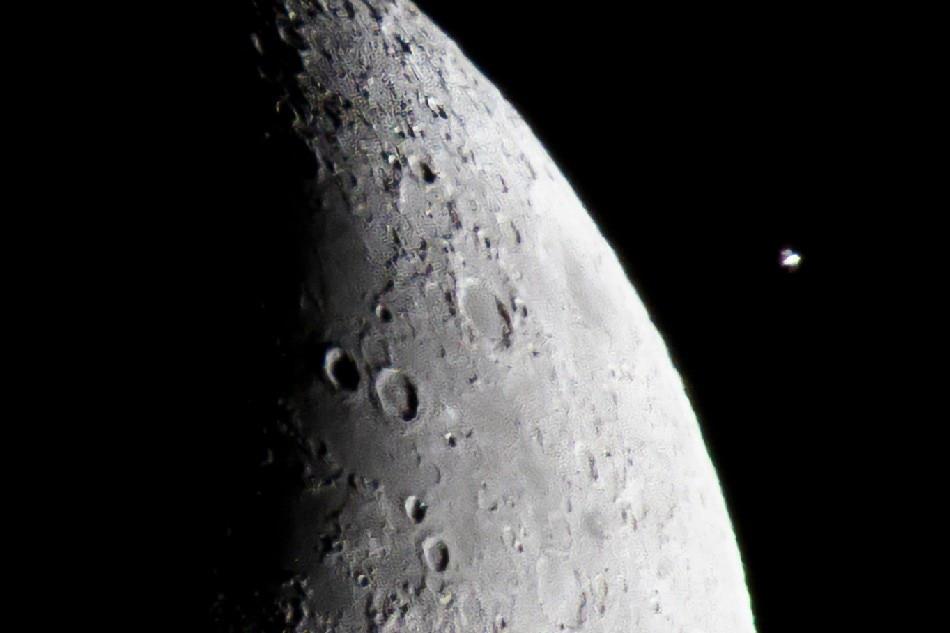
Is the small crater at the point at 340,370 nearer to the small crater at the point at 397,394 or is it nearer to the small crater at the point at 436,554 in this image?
the small crater at the point at 397,394

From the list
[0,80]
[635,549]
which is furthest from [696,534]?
[0,80]

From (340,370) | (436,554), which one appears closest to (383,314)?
(340,370)

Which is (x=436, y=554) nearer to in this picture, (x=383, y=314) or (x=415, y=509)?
(x=415, y=509)

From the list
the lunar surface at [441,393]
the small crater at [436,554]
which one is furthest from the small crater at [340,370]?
the small crater at [436,554]

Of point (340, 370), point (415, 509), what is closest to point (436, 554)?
point (415, 509)

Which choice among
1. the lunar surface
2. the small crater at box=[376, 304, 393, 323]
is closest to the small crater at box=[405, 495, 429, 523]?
the lunar surface

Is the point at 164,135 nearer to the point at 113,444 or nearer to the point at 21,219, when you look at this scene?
the point at 21,219
